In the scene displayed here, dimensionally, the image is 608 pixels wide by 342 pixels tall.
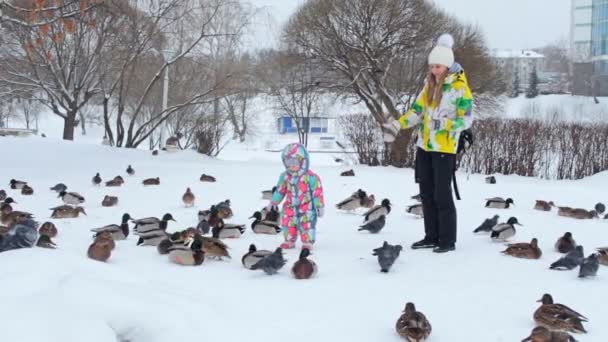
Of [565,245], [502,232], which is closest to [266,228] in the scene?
[502,232]

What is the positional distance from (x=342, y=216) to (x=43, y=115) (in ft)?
187

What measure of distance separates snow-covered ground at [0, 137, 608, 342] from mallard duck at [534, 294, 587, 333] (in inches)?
3.5

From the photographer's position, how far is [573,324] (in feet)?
12.7

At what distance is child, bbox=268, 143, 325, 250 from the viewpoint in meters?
6.22

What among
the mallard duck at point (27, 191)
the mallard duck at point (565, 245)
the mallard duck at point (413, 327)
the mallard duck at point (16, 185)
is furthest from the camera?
the mallard duck at point (16, 185)

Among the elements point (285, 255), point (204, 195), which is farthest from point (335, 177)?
point (285, 255)

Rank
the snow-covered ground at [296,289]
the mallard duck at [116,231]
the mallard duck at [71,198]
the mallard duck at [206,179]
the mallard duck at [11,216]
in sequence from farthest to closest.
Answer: the mallard duck at [206,179] < the mallard duck at [71,198] < the mallard duck at [11,216] < the mallard duck at [116,231] < the snow-covered ground at [296,289]

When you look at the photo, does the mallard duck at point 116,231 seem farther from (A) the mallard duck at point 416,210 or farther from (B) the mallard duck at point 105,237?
(A) the mallard duck at point 416,210

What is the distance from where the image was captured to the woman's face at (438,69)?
6.00 metres

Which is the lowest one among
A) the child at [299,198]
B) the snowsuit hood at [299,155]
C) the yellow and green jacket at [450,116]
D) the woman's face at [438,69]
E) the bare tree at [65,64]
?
the child at [299,198]

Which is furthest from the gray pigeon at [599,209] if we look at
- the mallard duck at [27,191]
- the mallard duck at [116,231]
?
the mallard duck at [27,191]

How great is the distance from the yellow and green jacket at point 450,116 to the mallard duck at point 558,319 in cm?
234

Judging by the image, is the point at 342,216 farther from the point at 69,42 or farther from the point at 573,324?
the point at 69,42

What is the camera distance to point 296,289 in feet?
15.5
